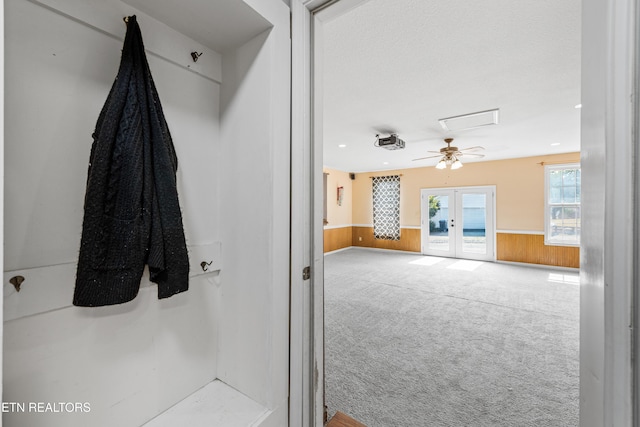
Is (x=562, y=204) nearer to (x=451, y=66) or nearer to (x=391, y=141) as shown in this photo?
(x=391, y=141)

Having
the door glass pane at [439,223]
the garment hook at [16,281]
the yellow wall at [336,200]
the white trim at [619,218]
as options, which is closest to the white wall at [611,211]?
the white trim at [619,218]

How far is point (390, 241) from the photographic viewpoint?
752 centimetres

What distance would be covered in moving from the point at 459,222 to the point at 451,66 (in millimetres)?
5102

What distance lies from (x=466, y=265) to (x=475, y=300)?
2388 millimetres

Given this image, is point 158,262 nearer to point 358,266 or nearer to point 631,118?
point 631,118

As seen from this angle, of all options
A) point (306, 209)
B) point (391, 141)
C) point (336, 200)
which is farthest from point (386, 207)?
point (306, 209)

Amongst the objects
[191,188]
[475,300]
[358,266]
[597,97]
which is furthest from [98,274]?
[358,266]

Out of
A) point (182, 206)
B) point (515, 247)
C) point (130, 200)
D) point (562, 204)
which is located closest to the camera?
point (130, 200)

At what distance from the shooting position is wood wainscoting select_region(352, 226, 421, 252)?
7.09m

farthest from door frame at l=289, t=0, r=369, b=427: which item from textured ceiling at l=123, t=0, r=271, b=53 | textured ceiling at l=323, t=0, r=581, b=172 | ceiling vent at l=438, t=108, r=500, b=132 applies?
ceiling vent at l=438, t=108, r=500, b=132

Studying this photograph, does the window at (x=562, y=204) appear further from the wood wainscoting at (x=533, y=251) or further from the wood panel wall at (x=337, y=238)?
the wood panel wall at (x=337, y=238)

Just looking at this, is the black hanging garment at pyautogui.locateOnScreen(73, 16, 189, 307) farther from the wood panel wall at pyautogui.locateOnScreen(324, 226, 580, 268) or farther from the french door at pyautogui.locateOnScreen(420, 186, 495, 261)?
the french door at pyautogui.locateOnScreen(420, 186, 495, 261)

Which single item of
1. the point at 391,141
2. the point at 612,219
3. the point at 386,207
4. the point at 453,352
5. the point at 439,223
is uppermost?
the point at 391,141

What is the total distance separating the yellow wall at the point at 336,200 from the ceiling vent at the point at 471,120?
372 centimetres
